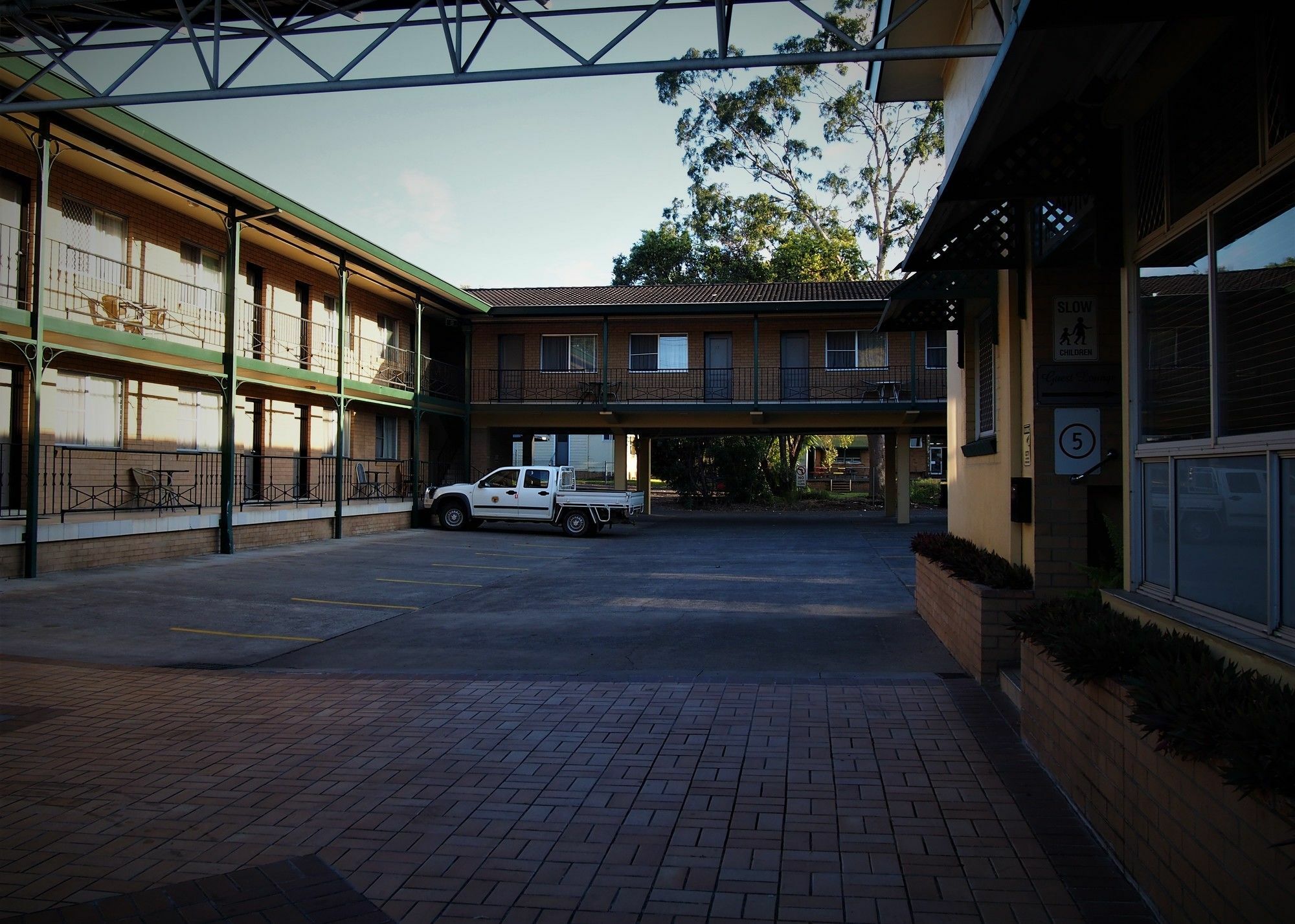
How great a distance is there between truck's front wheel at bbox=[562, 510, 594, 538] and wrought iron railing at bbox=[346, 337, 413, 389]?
5.69 m

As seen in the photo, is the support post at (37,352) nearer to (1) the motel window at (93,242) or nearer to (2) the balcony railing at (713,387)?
(1) the motel window at (93,242)

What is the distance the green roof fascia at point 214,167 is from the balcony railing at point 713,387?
19.3 ft

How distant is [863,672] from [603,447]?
43563 mm

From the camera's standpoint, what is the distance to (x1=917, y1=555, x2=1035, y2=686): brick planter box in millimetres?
6965

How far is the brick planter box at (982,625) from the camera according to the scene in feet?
22.9

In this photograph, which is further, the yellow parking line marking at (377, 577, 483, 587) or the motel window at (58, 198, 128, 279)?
Result: the motel window at (58, 198, 128, 279)

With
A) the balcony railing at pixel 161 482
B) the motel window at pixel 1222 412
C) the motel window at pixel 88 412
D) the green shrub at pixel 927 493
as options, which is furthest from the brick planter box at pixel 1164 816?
the green shrub at pixel 927 493

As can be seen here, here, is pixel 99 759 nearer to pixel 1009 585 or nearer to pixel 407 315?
pixel 1009 585

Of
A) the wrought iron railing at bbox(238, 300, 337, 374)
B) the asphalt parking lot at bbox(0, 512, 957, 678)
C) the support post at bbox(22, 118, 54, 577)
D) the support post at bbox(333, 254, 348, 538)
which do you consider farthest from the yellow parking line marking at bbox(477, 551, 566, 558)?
the support post at bbox(22, 118, 54, 577)

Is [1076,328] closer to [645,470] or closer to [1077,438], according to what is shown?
[1077,438]

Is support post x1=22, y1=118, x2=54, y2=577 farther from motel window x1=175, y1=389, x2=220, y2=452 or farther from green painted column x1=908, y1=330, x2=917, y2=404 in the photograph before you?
green painted column x1=908, y1=330, x2=917, y2=404

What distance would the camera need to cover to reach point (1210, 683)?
3.27m

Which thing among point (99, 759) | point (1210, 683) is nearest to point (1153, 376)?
point (1210, 683)

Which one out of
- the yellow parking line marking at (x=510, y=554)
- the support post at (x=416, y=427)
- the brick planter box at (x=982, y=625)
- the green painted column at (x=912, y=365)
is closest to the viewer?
the brick planter box at (x=982, y=625)
